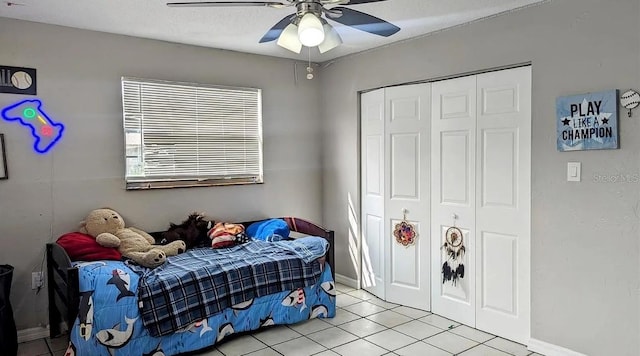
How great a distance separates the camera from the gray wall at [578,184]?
257 centimetres

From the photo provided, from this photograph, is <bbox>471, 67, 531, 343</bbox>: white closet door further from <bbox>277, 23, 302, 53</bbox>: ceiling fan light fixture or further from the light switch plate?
<bbox>277, 23, 302, 53</bbox>: ceiling fan light fixture

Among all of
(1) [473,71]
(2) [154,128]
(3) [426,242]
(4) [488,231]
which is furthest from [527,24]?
(2) [154,128]

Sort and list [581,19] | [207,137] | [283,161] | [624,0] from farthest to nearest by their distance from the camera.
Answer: [283,161]
[207,137]
[581,19]
[624,0]

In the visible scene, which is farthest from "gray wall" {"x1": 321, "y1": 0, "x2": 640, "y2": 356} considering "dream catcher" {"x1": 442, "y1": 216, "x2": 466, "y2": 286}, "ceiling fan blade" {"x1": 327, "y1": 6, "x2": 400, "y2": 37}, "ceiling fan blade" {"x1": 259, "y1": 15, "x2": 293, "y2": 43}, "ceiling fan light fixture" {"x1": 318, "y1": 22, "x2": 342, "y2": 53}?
"ceiling fan blade" {"x1": 259, "y1": 15, "x2": 293, "y2": 43}

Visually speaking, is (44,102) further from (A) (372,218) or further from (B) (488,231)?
(B) (488,231)

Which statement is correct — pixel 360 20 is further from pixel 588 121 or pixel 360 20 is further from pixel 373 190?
pixel 373 190

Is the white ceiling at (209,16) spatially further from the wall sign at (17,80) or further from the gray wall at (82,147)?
the wall sign at (17,80)

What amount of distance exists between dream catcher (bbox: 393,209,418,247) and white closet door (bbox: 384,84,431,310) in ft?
0.09

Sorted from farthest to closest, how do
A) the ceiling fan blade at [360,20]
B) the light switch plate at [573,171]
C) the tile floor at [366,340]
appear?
1. the tile floor at [366,340]
2. the light switch plate at [573,171]
3. the ceiling fan blade at [360,20]

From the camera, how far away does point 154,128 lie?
3.75 metres

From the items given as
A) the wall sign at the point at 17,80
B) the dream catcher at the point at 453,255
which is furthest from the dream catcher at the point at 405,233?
the wall sign at the point at 17,80

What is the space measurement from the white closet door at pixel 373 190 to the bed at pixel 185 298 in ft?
1.90

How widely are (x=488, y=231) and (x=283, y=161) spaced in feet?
6.77

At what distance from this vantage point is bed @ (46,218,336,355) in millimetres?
2648
